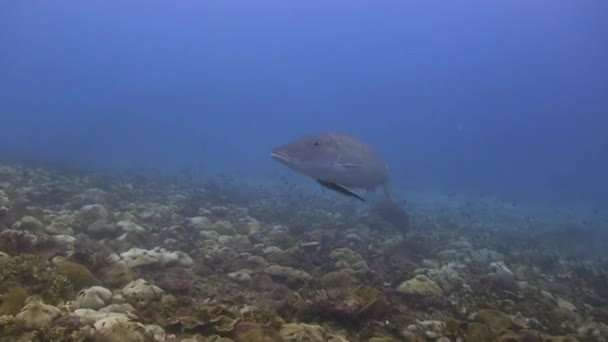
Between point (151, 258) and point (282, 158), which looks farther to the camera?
point (282, 158)

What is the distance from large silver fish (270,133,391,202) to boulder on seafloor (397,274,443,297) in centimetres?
183

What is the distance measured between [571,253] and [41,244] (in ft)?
62.4

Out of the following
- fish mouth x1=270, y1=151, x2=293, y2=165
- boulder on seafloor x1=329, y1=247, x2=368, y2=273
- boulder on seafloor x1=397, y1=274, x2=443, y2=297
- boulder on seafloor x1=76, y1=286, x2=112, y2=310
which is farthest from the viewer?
boulder on seafloor x1=329, y1=247, x2=368, y2=273

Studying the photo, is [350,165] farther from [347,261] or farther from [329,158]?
[347,261]

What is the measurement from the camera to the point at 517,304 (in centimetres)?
751

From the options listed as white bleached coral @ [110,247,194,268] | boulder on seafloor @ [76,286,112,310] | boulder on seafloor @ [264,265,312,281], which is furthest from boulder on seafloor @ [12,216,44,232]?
boulder on seafloor @ [264,265,312,281]

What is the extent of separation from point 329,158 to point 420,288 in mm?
2589

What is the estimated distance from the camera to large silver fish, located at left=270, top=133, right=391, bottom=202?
7.54m

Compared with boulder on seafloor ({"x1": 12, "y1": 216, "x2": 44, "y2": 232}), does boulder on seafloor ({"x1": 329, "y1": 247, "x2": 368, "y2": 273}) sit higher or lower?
higher

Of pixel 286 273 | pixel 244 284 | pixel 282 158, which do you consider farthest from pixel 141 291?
pixel 282 158

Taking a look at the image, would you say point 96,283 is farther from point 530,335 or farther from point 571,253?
point 571,253

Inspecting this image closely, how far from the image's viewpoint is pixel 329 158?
308 inches

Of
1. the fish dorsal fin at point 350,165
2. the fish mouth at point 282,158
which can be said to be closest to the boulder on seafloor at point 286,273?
the fish mouth at point 282,158

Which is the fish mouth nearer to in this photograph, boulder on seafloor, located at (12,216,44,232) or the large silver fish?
the large silver fish
